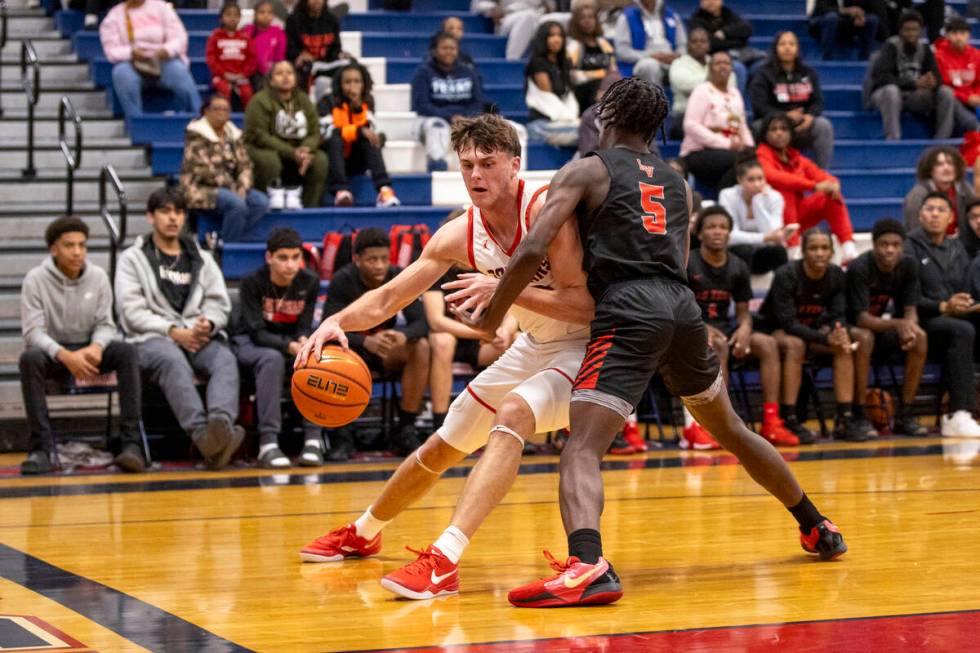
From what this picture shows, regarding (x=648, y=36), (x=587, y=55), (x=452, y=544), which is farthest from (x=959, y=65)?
(x=452, y=544)

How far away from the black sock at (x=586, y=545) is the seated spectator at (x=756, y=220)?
6156mm

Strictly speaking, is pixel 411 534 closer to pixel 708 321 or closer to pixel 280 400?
pixel 280 400

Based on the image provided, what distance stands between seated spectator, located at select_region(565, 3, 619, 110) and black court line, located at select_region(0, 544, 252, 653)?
7.53 m

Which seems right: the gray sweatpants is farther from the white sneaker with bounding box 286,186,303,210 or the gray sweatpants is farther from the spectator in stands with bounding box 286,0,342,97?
the spectator in stands with bounding box 286,0,342,97

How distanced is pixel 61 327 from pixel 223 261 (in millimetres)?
1779

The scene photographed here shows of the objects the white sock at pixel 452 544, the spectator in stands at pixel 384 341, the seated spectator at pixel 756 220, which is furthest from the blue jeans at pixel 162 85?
the white sock at pixel 452 544

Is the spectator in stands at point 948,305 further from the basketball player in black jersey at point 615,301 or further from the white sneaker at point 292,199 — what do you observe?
the basketball player in black jersey at point 615,301

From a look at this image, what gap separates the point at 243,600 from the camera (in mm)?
4484

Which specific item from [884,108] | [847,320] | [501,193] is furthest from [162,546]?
[884,108]

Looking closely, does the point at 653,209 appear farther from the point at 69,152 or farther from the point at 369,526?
the point at 69,152

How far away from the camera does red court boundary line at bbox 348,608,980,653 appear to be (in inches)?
145

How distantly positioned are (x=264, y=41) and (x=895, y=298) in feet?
16.6

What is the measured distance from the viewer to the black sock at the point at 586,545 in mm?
4266

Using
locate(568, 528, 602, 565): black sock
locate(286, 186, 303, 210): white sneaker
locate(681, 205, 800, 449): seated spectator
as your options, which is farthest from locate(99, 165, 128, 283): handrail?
locate(568, 528, 602, 565): black sock
